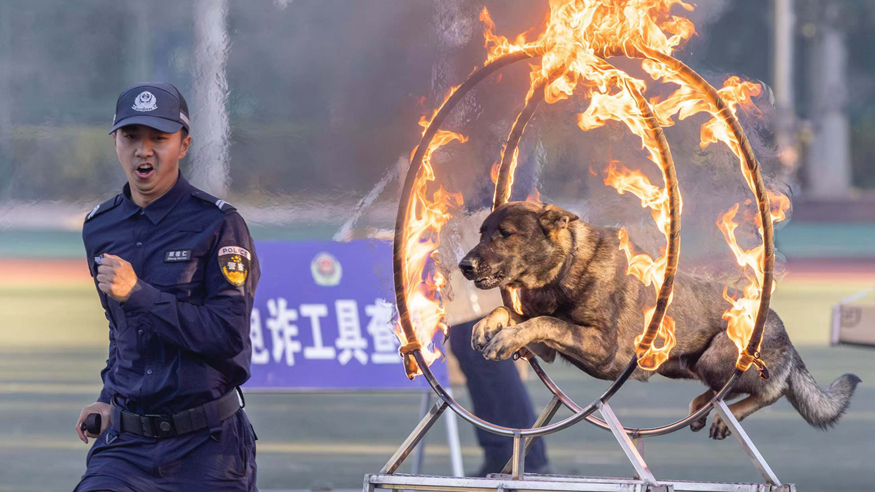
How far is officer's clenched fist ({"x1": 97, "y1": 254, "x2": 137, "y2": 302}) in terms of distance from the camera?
302cm

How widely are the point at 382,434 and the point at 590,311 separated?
12.9 feet

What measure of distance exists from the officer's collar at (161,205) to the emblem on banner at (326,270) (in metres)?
2.23

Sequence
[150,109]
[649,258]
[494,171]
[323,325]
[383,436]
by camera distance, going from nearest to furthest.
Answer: [150,109] → [649,258] → [494,171] → [323,325] → [383,436]

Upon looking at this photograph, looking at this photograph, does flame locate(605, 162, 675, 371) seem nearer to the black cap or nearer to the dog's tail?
the dog's tail

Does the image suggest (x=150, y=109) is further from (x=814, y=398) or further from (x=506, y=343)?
(x=814, y=398)

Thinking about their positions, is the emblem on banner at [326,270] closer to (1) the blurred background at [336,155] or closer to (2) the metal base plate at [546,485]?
(1) the blurred background at [336,155]

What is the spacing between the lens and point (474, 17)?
13.8 feet

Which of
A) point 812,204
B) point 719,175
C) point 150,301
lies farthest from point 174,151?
point 812,204

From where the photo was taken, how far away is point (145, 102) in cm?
Answer: 328

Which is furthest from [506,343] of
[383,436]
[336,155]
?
[383,436]

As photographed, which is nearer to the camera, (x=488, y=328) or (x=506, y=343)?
(x=506, y=343)

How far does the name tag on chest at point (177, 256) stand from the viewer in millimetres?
3242

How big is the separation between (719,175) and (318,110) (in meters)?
3.21

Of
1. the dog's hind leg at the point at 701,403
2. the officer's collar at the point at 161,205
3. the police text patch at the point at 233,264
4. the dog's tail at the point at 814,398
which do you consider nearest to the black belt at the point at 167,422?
the police text patch at the point at 233,264
